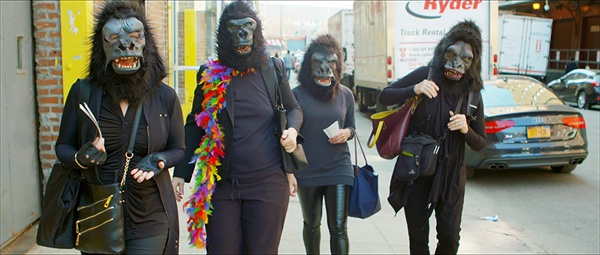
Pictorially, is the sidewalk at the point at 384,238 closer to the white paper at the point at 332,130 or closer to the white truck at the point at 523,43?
the white paper at the point at 332,130

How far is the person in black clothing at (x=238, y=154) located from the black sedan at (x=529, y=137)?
5.44 meters

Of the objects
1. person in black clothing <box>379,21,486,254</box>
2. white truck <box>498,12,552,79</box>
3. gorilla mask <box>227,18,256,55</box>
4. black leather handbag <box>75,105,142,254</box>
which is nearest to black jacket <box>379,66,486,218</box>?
person in black clothing <box>379,21,486,254</box>

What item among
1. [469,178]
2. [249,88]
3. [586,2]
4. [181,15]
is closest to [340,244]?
[249,88]

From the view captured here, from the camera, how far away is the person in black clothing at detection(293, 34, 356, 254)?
4379mm

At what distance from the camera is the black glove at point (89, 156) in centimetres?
279

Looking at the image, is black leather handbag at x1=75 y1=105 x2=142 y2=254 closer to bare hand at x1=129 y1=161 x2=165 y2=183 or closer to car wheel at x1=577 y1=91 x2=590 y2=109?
bare hand at x1=129 y1=161 x2=165 y2=183

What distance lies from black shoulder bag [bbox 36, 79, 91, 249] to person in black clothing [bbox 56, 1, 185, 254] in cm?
8

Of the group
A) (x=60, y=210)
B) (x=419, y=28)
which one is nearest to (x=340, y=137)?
(x=60, y=210)

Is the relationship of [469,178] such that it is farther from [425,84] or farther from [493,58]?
[425,84]

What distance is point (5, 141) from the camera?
4.92 metres

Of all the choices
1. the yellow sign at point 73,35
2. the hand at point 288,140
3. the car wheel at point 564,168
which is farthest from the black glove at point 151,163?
the car wheel at point 564,168

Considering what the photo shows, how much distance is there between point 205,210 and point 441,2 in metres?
10.5

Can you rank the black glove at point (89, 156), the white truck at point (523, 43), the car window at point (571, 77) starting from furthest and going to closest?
1. the white truck at point (523, 43)
2. the car window at point (571, 77)
3. the black glove at point (89, 156)

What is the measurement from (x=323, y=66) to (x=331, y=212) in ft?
3.65
